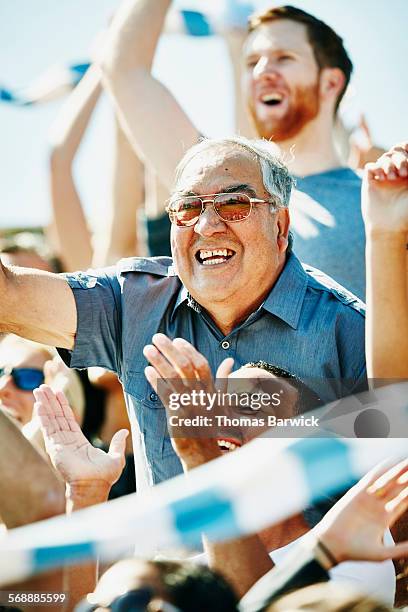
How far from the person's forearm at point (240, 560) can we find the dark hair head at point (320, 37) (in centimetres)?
208

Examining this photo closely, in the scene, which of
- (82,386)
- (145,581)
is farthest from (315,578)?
(82,386)

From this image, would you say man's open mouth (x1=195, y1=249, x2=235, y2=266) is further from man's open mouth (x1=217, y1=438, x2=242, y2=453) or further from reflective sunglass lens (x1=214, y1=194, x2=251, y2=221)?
man's open mouth (x1=217, y1=438, x2=242, y2=453)

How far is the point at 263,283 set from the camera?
2.75m

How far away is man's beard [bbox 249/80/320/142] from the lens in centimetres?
347

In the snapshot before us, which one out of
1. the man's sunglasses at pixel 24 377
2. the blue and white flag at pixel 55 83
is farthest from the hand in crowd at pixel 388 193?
the blue and white flag at pixel 55 83

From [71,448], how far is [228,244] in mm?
715

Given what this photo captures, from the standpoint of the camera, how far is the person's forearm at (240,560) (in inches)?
76.3

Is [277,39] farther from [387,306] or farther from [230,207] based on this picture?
[387,306]

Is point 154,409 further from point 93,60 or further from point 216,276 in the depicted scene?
point 93,60

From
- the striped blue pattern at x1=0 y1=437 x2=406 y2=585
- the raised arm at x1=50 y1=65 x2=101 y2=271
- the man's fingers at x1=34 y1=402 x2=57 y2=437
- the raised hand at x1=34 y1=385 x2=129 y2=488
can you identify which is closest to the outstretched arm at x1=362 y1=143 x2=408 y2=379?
the striped blue pattern at x1=0 y1=437 x2=406 y2=585

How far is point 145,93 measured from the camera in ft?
11.6

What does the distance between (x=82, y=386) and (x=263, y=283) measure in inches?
47.6

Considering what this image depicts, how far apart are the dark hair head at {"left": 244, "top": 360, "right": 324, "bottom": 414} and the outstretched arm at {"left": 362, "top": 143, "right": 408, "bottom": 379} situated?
149mm

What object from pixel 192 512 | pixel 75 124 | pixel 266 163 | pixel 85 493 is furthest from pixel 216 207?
pixel 75 124
